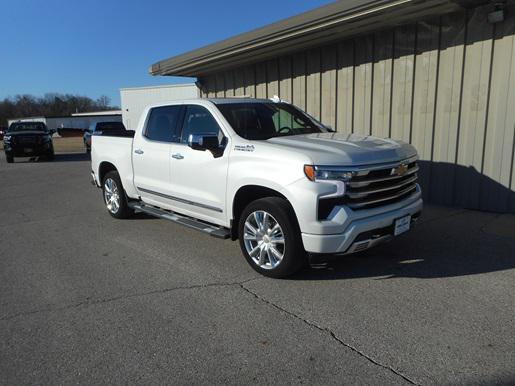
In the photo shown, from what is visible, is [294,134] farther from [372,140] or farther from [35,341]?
[35,341]

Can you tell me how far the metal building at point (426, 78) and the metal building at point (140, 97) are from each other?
18491mm

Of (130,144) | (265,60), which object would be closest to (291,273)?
(130,144)

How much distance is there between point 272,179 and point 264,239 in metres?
0.67

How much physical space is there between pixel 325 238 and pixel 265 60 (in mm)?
7936

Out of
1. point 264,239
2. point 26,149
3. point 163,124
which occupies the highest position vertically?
point 163,124

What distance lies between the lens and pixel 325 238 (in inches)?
161

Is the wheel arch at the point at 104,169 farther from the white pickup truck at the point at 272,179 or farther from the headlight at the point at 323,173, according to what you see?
the headlight at the point at 323,173

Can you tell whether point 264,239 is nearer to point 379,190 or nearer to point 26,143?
point 379,190

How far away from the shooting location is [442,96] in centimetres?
756

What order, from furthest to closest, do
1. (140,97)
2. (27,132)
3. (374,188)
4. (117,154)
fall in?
1. (140,97)
2. (27,132)
3. (117,154)
4. (374,188)

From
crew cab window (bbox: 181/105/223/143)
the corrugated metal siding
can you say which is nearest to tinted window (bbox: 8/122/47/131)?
the corrugated metal siding

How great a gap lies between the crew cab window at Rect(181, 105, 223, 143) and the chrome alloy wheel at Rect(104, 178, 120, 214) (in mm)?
2244

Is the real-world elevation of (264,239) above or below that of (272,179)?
below

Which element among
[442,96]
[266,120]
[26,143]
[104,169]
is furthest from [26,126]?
[442,96]
